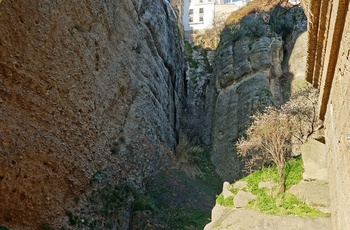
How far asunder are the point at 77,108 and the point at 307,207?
8.30m

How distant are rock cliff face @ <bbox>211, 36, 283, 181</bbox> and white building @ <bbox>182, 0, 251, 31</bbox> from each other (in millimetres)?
24196

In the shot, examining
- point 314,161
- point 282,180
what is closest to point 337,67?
point 314,161


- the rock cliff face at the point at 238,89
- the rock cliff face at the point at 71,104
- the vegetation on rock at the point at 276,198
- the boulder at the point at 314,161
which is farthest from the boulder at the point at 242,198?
the rock cliff face at the point at 238,89

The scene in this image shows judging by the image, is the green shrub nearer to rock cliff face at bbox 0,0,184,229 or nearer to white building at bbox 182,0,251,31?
rock cliff face at bbox 0,0,184,229

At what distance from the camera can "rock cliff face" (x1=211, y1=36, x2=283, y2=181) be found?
24.2 meters

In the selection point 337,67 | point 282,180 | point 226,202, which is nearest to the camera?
point 337,67

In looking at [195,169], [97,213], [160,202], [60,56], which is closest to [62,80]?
[60,56]

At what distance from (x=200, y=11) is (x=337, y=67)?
5450 cm

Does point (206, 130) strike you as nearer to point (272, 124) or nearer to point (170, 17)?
point (170, 17)

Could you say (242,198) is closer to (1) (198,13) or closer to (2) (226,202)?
(2) (226,202)

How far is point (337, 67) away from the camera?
412cm

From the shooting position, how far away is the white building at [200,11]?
52969mm

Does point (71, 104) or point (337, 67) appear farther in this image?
point (71, 104)

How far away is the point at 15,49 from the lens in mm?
10336
